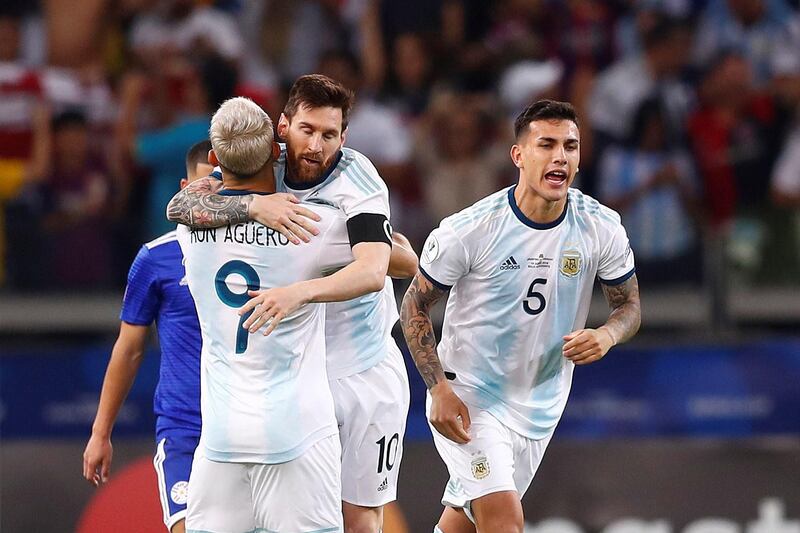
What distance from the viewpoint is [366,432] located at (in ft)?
20.0

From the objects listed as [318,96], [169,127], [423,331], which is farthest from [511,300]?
[169,127]

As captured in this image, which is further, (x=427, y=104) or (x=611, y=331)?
(x=427, y=104)

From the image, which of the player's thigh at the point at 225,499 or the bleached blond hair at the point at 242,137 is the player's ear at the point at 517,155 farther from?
the player's thigh at the point at 225,499

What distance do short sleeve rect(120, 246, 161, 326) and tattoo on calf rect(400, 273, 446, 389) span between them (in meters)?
1.07

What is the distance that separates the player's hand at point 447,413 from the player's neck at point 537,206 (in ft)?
2.63

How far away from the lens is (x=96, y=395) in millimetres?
9461

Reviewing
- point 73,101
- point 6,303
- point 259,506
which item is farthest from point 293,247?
point 73,101

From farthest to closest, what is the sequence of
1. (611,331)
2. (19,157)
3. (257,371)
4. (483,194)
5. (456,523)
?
(19,157) → (483,194) → (456,523) → (611,331) → (257,371)

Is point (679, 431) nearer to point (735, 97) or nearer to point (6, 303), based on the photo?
point (735, 97)

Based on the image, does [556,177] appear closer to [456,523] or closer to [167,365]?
[456,523]

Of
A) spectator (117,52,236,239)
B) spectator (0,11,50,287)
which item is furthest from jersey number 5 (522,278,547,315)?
spectator (0,11,50,287)

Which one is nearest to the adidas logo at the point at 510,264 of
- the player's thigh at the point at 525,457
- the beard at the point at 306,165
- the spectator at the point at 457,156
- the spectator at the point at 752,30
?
the player's thigh at the point at 525,457

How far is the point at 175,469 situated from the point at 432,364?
3.79ft

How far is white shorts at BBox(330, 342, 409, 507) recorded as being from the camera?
6.05 meters
